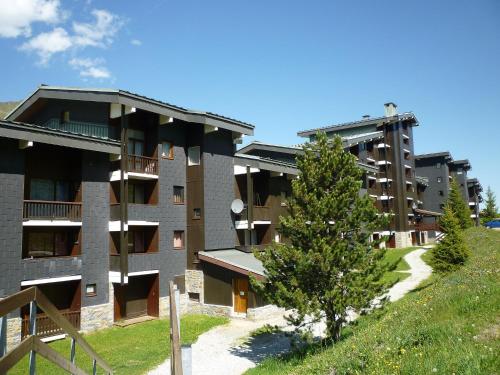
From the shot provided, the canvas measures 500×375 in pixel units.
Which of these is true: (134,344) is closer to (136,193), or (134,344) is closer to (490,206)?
(136,193)

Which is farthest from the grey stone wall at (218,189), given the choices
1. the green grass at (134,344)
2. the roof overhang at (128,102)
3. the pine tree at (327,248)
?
the pine tree at (327,248)

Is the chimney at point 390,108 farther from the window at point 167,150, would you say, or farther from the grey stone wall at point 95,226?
the grey stone wall at point 95,226

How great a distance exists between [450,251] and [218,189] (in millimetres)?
16325

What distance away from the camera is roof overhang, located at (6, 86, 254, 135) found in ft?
73.9

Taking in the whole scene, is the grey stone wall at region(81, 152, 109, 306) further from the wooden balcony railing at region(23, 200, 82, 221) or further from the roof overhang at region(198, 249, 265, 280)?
the roof overhang at region(198, 249, 265, 280)

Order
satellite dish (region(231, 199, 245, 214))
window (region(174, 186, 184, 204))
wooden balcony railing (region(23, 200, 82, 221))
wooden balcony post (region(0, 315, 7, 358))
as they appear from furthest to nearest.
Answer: satellite dish (region(231, 199, 245, 214)) < window (region(174, 186, 184, 204)) < wooden balcony railing (region(23, 200, 82, 221)) < wooden balcony post (region(0, 315, 7, 358))

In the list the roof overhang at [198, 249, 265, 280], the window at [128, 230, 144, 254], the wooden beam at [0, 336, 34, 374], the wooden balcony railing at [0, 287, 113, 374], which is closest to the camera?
the wooden beam at [0, 336, 34, 374]

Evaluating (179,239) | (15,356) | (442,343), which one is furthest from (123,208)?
(15,356)

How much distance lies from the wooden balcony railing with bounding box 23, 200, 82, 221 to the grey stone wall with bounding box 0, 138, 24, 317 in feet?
2.15

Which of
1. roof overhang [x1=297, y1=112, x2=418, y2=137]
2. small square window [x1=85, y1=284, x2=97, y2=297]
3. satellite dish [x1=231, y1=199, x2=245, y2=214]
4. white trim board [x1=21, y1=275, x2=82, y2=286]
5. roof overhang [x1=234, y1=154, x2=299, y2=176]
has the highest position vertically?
roof overhang [x1=297, y1=112, x2=418, y2=137]

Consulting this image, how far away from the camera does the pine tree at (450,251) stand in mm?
26281

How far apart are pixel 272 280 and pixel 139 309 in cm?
1215

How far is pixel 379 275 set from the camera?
15383mm

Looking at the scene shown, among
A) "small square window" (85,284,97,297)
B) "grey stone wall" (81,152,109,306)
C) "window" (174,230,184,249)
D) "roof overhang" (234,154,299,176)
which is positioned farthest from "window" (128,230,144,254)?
"roof overhang" (234,154,299,176)
